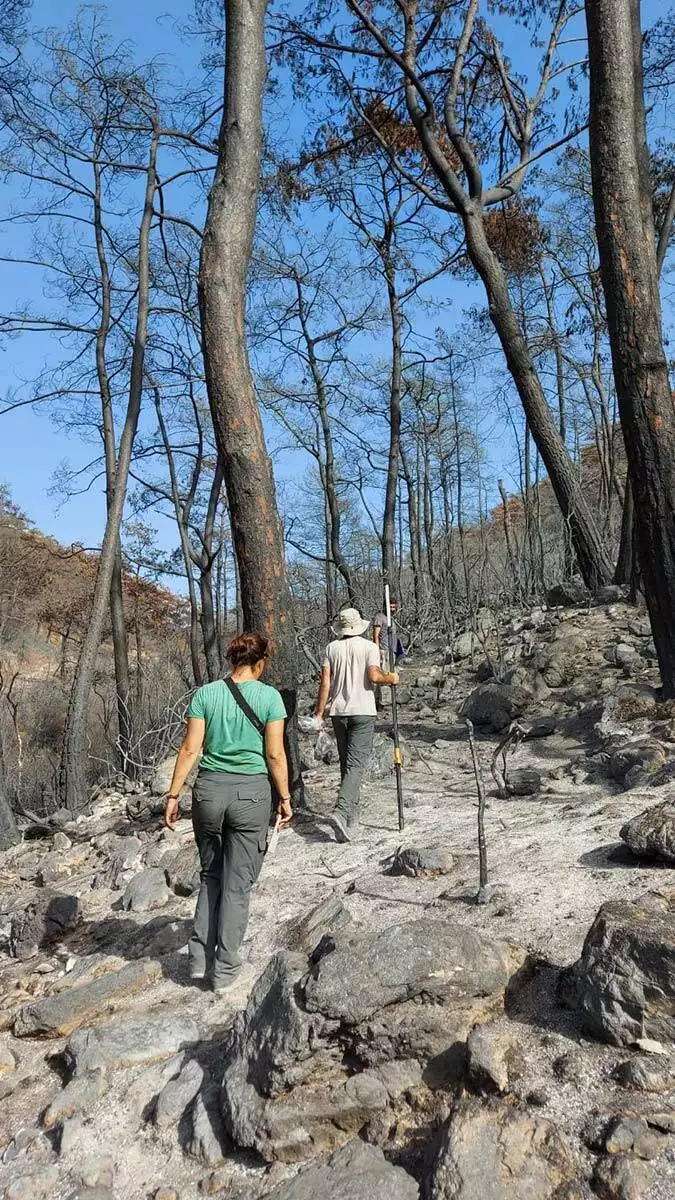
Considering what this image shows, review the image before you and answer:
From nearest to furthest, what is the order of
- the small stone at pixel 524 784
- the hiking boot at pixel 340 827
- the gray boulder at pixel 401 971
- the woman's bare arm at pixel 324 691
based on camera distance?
the gray boulder at pixel 401 971, the hiking boot at pixel 340 827, the small stone at pixel 524 784, the woman's bare arm at pixel 324 691

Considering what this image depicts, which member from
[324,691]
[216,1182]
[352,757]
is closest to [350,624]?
[324,691]

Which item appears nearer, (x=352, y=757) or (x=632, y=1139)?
(x=632, y=1139)

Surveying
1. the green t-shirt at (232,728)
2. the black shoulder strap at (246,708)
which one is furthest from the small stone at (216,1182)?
the black shoulder strap at (246,708)

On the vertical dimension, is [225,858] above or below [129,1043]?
above

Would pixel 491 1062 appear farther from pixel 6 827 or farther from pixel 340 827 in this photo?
pixel 6 827

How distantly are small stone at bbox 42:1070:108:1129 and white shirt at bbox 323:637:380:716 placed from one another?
129 inches

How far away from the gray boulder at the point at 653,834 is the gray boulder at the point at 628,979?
38.1 inches

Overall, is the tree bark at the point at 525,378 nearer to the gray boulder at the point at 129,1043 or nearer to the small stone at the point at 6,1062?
the gray boulder at the point at 129,1043

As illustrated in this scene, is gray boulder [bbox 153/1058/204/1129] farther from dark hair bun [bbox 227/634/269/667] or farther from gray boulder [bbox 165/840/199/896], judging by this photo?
gray boulder [bbox 165/840/199/896]

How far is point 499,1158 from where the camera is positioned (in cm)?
231

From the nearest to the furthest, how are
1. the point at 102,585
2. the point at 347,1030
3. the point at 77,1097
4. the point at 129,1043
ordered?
the point at 347,1030 → the point at 77,1097 → the point at 129,1043 → the point at 102,585

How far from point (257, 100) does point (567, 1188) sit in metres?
8.17

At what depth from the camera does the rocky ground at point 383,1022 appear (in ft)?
8.15

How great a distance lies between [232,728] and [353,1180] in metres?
2.26
